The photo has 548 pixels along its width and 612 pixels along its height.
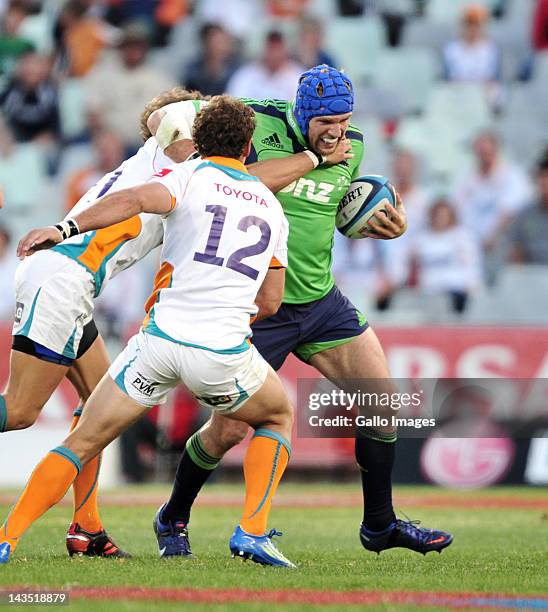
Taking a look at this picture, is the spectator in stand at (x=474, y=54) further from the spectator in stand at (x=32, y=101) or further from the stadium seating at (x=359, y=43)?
the spectator in stand at (x=32, y=101)

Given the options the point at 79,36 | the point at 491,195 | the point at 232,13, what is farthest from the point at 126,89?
the point at 491,195

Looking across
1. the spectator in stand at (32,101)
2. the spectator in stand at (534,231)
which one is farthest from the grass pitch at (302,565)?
the spectator in stand at (32,101)

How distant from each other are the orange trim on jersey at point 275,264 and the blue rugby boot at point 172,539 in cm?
164

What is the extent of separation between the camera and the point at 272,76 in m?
15.9

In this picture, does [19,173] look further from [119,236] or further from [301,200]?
[119,236]

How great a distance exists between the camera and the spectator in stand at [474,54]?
16.1m

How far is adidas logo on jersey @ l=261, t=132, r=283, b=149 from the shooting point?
673cm

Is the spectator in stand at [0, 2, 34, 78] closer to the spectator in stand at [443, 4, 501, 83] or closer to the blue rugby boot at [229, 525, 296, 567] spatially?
the spectator in stand at [443, 4, 501, 83]

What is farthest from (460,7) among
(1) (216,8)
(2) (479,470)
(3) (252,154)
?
(3) (252,154)

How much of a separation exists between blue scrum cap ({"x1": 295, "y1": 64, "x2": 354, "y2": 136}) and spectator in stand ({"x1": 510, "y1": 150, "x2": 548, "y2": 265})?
8.41 metres

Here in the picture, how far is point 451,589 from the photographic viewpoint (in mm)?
5270

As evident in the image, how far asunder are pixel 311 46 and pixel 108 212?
11.3 m

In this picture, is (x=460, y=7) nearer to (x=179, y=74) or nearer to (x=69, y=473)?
(x=179, y=74)

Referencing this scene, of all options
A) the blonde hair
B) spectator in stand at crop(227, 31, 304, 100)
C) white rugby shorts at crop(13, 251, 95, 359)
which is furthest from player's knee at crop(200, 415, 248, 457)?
spectator in stand at crop(227, 31, 304, 100)
